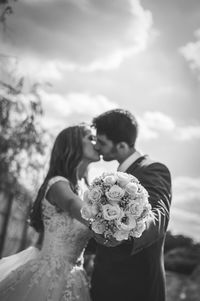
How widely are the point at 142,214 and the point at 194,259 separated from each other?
8.05 metres

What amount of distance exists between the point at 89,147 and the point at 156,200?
58.8 inches

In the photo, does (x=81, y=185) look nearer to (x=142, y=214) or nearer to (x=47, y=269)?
(x=47, y=269)

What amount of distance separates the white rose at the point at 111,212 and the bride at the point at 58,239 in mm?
941

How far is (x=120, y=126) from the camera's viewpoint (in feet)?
11.9

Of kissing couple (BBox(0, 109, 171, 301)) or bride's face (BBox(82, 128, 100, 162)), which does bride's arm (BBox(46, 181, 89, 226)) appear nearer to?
kissing couple (BBox(0, 109, 171, 301))

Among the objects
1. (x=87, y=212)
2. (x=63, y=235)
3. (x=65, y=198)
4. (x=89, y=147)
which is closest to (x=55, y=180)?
(x=65, y=198)

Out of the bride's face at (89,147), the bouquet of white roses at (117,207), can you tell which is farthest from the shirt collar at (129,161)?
A: the bouquet of white roses at (117,207)

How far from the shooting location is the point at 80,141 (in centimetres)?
371

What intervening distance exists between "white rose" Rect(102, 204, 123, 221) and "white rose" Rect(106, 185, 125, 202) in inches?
1.6

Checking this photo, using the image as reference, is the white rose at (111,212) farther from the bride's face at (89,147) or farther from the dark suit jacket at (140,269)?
the bride's face at (89,147)

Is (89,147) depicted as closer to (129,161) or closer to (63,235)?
(129,161)

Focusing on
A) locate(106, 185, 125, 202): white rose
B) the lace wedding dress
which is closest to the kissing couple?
the lace wedding dress

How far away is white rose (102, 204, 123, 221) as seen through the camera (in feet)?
6.22

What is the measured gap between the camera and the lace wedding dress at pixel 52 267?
9.98 ft
